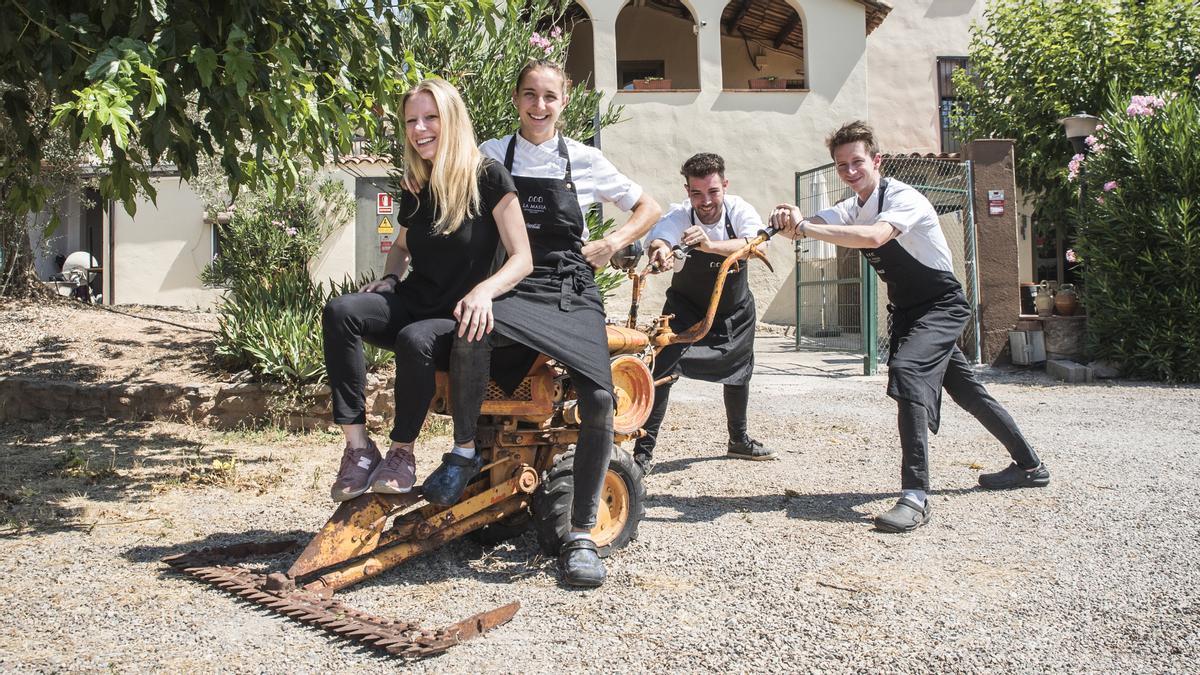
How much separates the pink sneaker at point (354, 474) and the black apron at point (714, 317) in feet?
8.12

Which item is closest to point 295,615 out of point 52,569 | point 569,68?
point 52,569

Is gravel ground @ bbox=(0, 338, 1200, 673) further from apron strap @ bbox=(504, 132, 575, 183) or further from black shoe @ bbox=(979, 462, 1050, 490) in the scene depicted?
apron strap @ bbox=(504, 132, 575, 183)

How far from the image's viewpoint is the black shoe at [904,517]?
4441 mm

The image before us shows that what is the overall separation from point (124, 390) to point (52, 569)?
3990 millimetres

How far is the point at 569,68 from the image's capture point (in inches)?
792

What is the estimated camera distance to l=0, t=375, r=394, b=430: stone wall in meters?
7.14

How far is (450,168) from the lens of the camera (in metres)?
3.52

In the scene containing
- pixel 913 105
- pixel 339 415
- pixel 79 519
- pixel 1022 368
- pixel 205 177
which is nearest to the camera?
pixel 339 415

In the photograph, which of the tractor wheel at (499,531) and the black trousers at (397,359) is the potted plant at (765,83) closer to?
the tractor wheel at (499,531)

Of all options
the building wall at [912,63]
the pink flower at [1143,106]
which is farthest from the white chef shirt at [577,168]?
the building wall at [912,63]

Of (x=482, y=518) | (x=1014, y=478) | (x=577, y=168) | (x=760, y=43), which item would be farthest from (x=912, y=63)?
(x=482, y=518)

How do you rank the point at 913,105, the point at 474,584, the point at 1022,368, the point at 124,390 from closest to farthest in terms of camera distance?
1. the point at 474,584
2. the point at 124,390
3. the point at 1022,368
4. the point at 913,105

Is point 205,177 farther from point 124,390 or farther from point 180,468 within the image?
point 180,468

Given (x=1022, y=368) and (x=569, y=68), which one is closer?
(x=1022, y=368)
